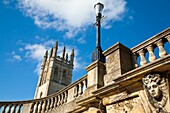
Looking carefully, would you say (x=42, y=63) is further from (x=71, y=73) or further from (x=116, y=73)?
(x=116, y=73)

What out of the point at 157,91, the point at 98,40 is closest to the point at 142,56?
the point at 157,91

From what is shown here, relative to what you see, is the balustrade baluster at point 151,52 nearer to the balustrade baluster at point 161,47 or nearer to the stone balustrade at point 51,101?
the balustrade baluster at point 161,47

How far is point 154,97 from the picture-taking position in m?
2.99

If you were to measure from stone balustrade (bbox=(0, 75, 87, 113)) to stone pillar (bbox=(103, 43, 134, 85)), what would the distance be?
55.1 inches

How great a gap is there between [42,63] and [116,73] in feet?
185

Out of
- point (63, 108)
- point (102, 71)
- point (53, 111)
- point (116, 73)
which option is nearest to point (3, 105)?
point (53, 111)

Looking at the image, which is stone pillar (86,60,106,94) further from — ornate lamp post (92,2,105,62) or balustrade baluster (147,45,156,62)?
balustrade baluster (147,45,156,62)

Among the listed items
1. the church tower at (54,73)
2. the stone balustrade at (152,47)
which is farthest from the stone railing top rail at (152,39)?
the church tower at (54,73)

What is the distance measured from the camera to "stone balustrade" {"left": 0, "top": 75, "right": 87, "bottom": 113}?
5.81 m

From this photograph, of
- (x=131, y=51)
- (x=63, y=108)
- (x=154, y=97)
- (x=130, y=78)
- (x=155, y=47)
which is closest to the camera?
(x=154, y=97)

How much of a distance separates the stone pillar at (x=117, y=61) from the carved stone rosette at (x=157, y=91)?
35.2 inches

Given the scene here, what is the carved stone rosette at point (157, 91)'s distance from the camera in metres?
2.87

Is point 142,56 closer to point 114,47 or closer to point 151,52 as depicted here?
point 151,52

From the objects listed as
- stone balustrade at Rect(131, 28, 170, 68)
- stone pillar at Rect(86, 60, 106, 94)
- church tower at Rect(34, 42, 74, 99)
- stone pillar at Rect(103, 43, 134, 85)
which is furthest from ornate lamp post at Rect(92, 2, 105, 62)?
church tower at Rect(34, 42, 74, 99)
